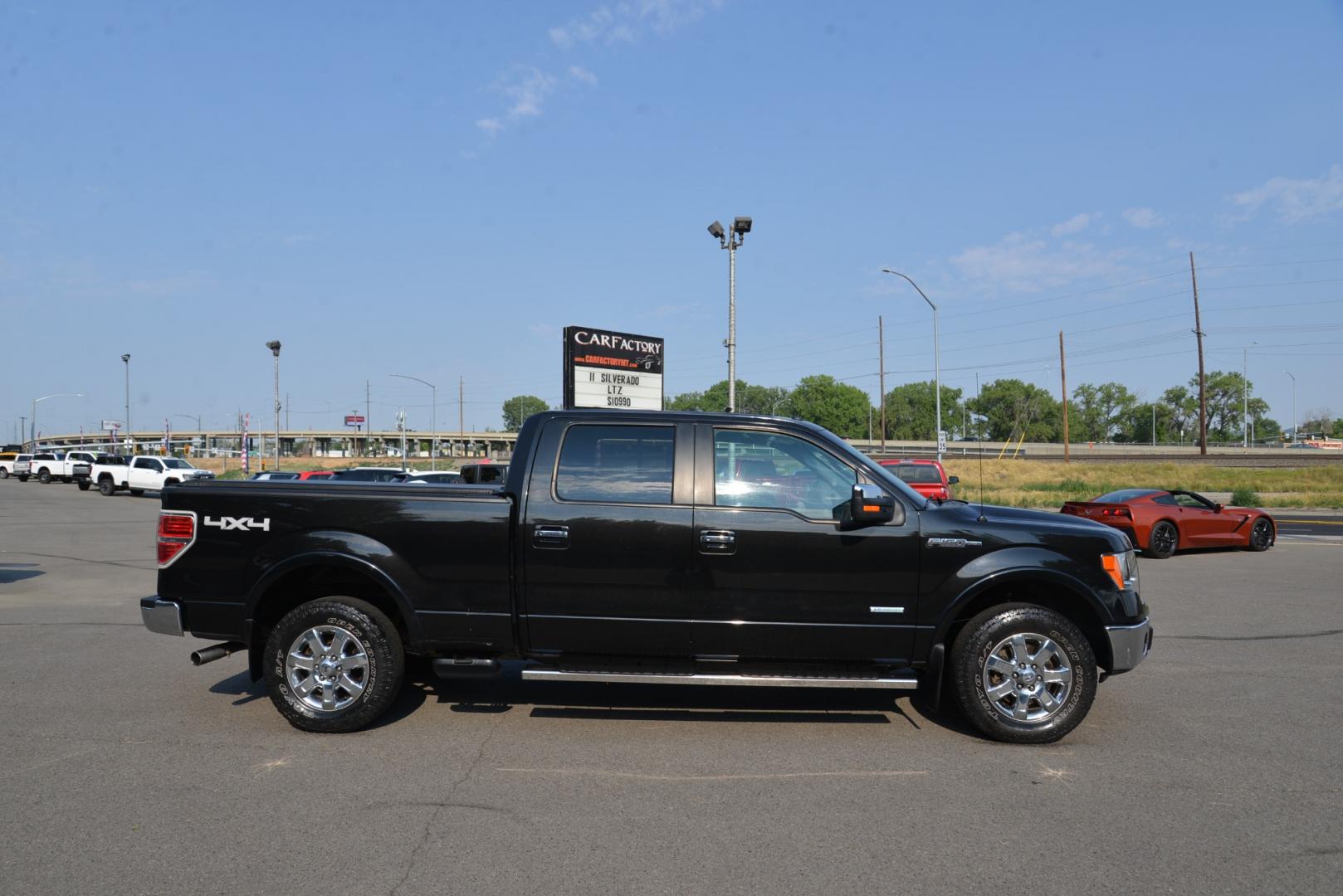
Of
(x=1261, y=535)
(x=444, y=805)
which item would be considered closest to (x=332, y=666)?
(x=444, y=805)

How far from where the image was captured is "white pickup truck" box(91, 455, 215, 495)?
3512 cm

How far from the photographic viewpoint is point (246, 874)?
11.7ft

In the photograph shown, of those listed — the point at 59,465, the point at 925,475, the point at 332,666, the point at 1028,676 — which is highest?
the point at 59,465

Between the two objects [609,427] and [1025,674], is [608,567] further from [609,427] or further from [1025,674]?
[1025,674]

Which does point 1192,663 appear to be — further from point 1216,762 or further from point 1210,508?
point 1210,508

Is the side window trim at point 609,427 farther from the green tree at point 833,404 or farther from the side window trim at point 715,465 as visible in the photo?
the green tree at point 833,404

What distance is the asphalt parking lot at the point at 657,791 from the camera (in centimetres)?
362

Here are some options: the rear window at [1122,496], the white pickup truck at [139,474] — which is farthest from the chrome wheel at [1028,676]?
the white pickup truck at [139,474]

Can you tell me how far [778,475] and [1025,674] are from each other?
1895 mm

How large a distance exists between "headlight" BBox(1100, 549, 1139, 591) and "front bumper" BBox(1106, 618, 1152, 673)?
0.25 metres

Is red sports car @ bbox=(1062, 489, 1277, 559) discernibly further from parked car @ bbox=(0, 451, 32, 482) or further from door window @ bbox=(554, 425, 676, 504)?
parked car @ bbox=(0, 451, 32, 482)

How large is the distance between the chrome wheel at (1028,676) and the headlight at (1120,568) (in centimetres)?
56

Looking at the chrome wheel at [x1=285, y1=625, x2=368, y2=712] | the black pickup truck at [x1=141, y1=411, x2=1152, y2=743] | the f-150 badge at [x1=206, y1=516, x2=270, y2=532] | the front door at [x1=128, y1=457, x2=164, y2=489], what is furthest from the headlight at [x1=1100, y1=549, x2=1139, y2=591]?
the front door at [x1=128, y1=457, x2=164, y2=489]

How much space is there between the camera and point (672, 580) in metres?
5.30
